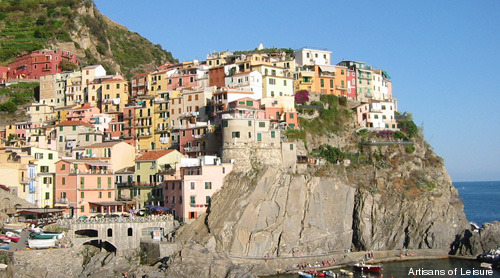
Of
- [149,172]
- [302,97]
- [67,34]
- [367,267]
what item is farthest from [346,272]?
[67,34]

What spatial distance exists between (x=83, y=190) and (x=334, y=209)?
2902 centimetres

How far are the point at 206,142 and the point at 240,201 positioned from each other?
1297 cm

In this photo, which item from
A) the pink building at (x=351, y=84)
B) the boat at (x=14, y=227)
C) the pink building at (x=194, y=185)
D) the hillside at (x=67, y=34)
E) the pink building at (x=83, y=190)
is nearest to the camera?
the boat at (x=14, y=227)

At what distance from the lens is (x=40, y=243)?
2307 inches

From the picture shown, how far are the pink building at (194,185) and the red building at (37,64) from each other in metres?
46.5

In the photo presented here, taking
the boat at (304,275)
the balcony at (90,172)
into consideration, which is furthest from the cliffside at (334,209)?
the balcony at (90,172)

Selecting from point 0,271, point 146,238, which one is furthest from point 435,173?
point 0,271

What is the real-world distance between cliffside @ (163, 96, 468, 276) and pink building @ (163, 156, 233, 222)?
44.0 inches

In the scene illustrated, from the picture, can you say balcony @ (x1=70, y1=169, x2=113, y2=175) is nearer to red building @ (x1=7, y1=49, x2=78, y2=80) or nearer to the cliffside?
the cliffside

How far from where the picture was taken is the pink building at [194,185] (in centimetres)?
6878

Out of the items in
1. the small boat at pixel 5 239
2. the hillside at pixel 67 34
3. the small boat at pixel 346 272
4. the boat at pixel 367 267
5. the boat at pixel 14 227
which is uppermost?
the hillside at pixel 67 34

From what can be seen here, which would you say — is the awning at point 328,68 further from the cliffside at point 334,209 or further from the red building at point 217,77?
the red building at point 217,77

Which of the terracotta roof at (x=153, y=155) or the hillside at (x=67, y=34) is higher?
the hillside at (x=67, y=34)

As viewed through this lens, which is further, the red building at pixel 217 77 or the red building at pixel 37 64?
the red building at pixel 37 64
